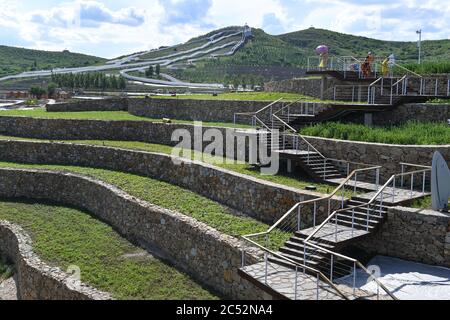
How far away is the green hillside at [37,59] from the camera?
14331 centimetres

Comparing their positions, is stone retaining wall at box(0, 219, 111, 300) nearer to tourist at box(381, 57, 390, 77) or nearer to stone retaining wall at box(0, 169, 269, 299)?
stone retaining wall at box(0, 169, 269, 299)

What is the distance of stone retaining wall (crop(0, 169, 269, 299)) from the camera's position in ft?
42.1

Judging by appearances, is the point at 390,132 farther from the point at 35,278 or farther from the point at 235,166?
the point at 35,278

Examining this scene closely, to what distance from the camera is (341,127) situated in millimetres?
18500

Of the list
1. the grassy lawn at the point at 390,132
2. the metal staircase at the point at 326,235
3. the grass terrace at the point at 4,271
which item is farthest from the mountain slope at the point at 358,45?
the grass terrace at the point at 4,271

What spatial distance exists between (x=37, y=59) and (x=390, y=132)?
526ft

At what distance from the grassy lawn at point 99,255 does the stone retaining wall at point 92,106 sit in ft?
46.2

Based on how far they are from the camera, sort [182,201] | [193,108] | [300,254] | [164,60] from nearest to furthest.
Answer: [300,254] < [182,201] < [193,108] < [164,60]

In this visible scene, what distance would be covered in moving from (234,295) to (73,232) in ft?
23.8

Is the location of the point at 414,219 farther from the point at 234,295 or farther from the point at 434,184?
the point at 234,295

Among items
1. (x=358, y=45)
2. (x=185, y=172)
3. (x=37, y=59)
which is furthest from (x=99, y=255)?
(x=37, y=59)

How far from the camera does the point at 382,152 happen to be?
15781 mm

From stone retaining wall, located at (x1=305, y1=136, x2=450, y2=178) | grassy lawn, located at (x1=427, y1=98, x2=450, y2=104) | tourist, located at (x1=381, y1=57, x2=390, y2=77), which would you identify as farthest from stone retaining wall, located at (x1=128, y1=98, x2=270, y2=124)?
grassy lawn, located at (x1=427, y1=98, x2=450, y2=104)

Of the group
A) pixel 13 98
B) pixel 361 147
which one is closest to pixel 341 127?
pixel 361 147
